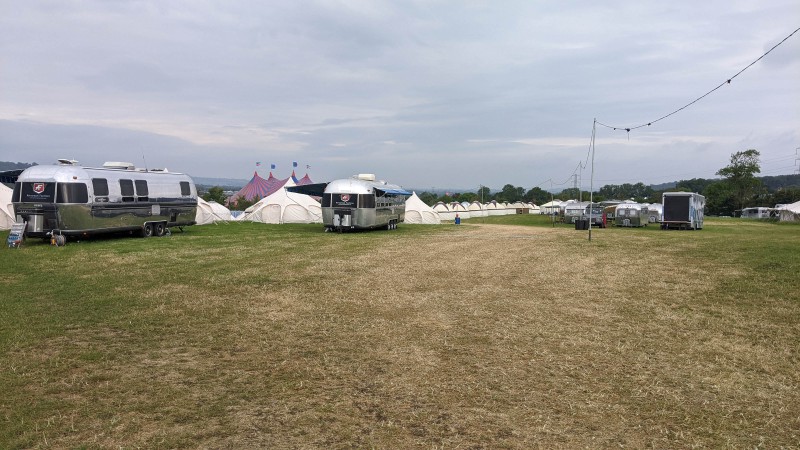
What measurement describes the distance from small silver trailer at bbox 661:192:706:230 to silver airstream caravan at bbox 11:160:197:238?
36878 millimetres

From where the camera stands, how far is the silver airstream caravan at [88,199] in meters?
20.8

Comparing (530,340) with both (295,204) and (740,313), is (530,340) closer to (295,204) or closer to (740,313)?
(740,313)

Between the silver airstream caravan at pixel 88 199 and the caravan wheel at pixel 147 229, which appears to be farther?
the caravan wheel at pixel 147 229

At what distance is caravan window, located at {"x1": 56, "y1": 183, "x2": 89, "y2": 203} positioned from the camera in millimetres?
20672

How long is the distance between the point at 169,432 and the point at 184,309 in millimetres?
5745

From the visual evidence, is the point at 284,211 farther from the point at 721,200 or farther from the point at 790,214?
the point at 721,200

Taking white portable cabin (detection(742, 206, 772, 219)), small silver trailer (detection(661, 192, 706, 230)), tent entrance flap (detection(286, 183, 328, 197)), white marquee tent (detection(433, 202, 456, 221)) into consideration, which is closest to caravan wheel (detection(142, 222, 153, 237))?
tent entrance flap (detection(286, 183, 328, 197))

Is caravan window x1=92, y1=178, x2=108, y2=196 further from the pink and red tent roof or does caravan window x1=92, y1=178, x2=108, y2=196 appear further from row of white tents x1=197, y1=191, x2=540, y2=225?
the pink and red tent roof

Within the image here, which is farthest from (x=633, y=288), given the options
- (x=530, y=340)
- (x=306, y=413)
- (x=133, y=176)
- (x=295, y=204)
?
(x=295, y=204)

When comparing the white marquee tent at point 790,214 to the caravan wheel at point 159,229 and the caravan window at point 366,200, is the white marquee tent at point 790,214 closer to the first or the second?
the caravan window at point 366,200

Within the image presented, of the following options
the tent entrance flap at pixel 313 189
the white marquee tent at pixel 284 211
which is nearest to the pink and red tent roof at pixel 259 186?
the white marquee tent at pixel 284 211

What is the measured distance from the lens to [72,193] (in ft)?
68.7

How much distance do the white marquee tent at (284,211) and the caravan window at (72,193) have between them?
2115 cm

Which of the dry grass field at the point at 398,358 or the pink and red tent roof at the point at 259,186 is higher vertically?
the pink and red tent roof at the point at 259,186
